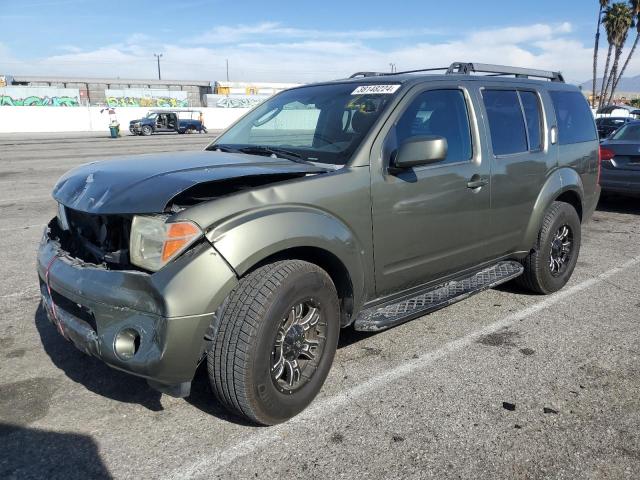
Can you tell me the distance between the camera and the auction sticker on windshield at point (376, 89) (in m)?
3.74

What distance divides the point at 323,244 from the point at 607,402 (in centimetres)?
189

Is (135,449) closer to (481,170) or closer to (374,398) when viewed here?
(374,398)

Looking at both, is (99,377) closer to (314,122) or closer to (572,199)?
(314,122)

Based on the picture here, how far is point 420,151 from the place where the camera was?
10.9ft

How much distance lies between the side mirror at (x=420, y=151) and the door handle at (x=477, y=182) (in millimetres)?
708

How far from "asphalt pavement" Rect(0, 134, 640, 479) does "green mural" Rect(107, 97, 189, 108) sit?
56379mm

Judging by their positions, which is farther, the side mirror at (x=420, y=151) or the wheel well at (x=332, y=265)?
the side mirror at (x=420, y=151)

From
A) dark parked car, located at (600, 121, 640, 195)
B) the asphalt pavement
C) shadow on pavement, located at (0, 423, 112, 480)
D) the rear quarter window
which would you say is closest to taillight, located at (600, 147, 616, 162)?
dark parked car, located at (600, 121, 640, 195)

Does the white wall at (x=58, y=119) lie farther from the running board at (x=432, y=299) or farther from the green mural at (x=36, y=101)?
the running board at (x=432, y=299)

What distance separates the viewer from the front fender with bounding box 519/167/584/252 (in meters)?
4.73

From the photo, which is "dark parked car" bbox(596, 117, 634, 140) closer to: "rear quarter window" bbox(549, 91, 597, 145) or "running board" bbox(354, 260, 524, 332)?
"rear quarter window" bbox(549, 91, 597, 145)

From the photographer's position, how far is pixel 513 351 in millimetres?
3953

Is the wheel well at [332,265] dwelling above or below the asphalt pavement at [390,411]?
above

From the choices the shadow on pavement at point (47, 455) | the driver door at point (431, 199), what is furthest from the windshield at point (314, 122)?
the shadow on pavement at point (47, 455)
